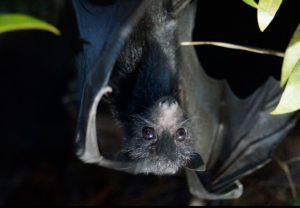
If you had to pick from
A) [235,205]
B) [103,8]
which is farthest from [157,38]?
[235,205]

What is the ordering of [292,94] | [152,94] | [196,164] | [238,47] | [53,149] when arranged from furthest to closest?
[53,149] < [152,94] < [196,164] < [238,47] < [292,94]

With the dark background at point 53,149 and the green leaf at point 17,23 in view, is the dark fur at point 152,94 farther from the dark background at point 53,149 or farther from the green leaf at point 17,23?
the dark background at point 53,149

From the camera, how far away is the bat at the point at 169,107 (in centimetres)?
169

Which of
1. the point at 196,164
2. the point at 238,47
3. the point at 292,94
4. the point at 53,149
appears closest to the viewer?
the point at 292,94

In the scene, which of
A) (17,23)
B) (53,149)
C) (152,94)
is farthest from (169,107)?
(53,149)

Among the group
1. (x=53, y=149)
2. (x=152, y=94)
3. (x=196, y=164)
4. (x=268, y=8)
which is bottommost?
(x=53, y=149)

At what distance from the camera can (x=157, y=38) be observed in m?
1.89

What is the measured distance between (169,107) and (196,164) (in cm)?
19

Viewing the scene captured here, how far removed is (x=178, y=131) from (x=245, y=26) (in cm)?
40

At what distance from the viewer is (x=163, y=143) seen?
186 cm

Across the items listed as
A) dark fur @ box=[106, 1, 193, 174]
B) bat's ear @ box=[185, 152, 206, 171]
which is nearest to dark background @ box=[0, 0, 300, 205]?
dark fur @ box=[106, 1, 193, 174]

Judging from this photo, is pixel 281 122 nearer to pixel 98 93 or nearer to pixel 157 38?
pixel 157 38

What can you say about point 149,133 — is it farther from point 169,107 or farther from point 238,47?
point 238,47

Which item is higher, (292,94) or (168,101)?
(292,94)
